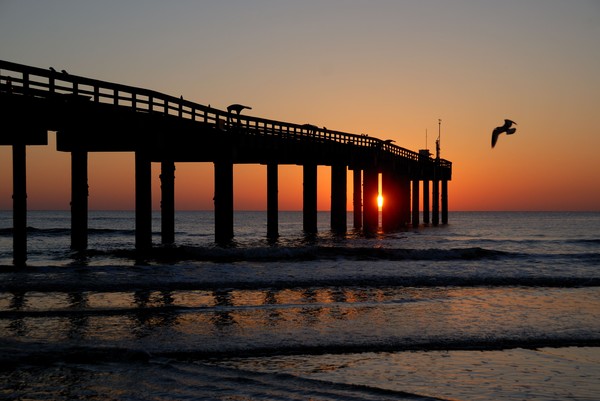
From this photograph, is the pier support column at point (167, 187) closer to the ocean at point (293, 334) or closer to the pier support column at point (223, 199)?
the pier support column at point (223, 199)

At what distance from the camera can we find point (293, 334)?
11.6m

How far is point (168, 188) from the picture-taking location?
3098cm

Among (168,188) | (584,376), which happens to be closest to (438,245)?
(168,188)

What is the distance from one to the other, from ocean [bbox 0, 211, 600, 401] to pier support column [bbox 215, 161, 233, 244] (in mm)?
10795

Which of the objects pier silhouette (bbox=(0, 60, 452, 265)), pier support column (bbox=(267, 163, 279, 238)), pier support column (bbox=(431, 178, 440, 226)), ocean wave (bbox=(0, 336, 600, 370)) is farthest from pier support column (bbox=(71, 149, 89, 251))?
pier support column (bbox=(431, 178, 440, 226))

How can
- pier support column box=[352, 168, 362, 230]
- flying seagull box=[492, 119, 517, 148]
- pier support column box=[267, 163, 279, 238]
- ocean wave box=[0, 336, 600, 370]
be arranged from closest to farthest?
ocean wave box=[0, 336, 600, 370] < flying seagull box=[492, 119, 517, 148] < pier support column box=[267, 163, 279, 238] < pier support column box=[352, 168, 362, 230]

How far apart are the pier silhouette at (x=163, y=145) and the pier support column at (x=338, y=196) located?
68mm

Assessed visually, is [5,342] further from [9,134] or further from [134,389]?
[9,134]

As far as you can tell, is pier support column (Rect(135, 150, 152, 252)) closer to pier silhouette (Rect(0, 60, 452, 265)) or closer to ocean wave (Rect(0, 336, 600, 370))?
pier silhouette (Rect(0, 60, 452, 265))

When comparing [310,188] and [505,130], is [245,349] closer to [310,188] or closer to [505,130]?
[505,130]

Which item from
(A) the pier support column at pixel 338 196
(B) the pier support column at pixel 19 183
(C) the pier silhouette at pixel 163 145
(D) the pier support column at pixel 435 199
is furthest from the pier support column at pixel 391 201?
(B) the pier support column at pixel 19 183

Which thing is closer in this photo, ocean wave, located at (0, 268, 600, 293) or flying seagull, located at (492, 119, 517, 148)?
ocean wave, located at (0, 268, 600, 293)

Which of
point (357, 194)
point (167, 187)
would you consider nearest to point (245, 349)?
point (167, 187)

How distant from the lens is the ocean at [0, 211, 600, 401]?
8406mm
